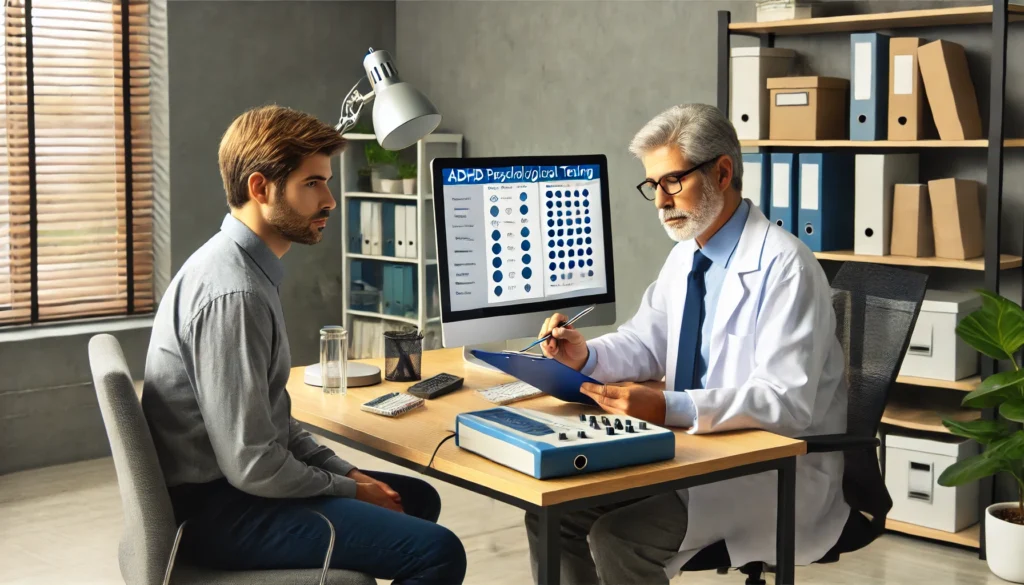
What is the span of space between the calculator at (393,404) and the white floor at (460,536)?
1135mm

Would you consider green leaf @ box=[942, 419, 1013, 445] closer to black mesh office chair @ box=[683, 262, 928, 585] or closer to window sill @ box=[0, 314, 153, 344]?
black mesh office chair @ box=[683, 262, 928, 585]

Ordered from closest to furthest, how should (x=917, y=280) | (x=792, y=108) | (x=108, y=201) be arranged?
(x=917, y=280)
(x=792, y=108)
(x=108, y=201)

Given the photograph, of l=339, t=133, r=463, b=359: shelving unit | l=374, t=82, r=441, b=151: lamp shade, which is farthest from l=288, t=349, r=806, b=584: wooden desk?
l=339, t=133, r=463, b=359: shelving unit

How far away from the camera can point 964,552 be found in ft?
11.3

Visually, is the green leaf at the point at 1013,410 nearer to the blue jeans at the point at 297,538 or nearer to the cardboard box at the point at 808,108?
the cardboard box at the point at 808,108

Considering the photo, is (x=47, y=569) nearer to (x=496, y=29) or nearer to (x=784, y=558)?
(x=784, y=558)

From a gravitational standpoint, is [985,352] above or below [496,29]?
below

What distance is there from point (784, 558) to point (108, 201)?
3.69m

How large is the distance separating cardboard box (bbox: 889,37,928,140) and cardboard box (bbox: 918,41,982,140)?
0.09ft

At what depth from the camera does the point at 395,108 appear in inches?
93.8

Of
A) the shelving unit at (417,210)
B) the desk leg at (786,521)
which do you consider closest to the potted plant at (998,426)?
the desk leg at (786,521)

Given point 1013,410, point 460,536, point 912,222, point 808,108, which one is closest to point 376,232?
point 460,536

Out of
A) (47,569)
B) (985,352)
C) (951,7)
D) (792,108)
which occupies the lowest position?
(47,569)

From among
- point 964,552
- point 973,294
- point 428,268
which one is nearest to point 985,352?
point 973,294
